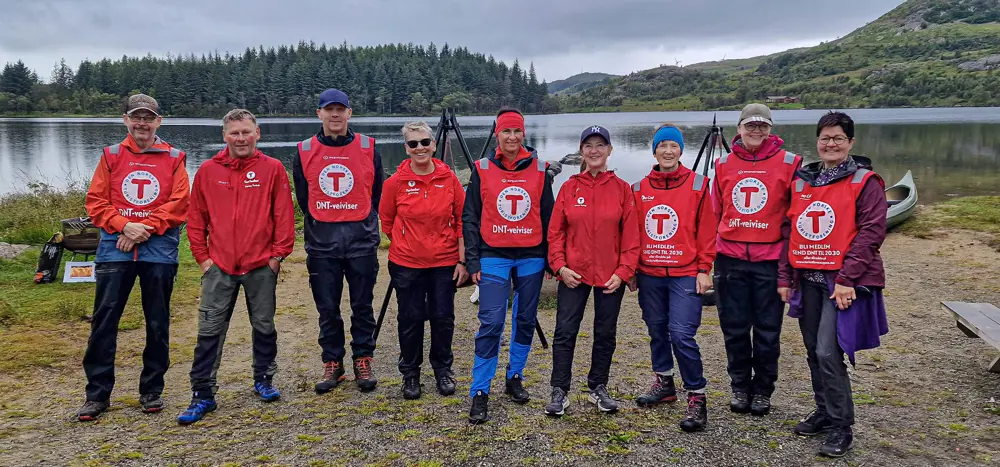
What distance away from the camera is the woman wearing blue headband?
4375 millimetres

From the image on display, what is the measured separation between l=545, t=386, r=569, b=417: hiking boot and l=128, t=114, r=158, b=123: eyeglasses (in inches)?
150

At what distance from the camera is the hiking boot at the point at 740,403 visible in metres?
4.59

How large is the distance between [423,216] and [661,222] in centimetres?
185

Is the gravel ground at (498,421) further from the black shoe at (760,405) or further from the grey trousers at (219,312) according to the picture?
the grey trousers at (219,312)

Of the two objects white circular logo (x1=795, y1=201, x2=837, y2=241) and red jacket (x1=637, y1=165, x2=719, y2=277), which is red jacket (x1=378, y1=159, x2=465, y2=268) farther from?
white circular logo (x1=795, y1=201, x2=837, y2=241)

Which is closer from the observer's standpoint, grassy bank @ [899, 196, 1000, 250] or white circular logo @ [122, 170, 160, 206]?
white circular logo @ [122, 170, 160, 206]

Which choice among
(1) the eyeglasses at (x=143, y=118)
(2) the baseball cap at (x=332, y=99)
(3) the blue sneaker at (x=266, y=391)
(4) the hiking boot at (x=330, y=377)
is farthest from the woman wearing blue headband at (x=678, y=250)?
(1) the eyeglasses at (x=143, y=118)

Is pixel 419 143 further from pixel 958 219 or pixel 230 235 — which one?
pixel 958 219

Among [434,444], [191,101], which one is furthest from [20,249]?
[191,101]

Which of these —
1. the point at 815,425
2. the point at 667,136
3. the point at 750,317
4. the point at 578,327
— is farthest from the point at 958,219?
the point at 578,327

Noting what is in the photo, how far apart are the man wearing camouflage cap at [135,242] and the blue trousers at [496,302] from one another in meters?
2.48

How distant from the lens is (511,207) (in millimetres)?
4574

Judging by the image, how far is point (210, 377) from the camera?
183 inches

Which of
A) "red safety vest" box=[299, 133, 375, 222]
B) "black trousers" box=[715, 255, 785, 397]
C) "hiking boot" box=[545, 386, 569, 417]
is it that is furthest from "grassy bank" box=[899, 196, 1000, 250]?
"red safety vest" box=[299, 133, 375, 222]
